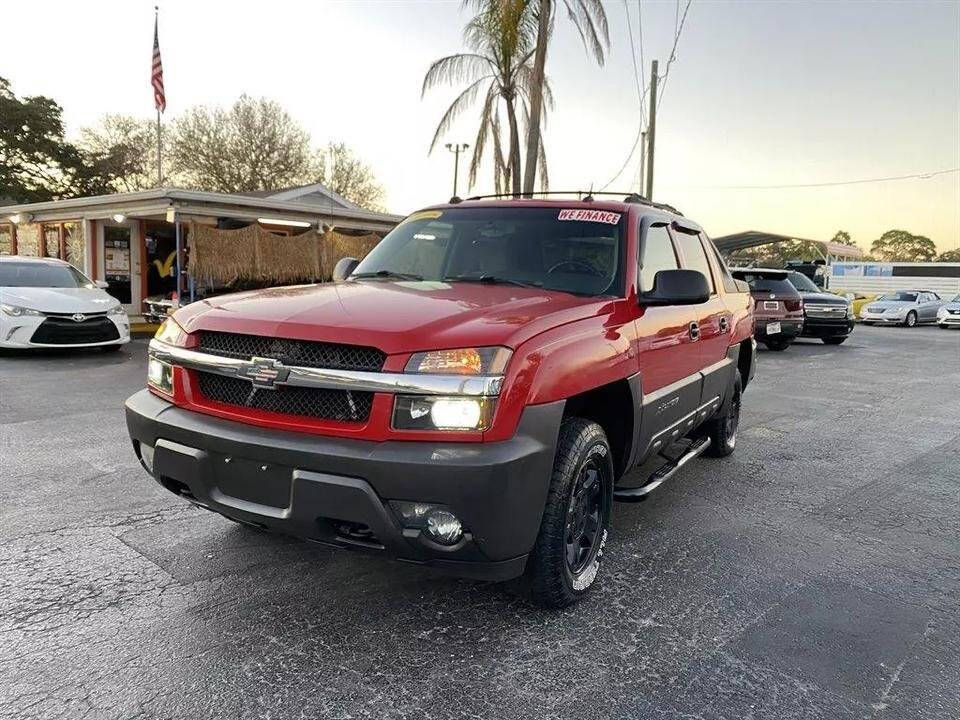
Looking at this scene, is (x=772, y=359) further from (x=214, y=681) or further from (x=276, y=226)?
(x=214, y=681)

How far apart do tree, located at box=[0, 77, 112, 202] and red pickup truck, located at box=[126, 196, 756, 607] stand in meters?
37.5

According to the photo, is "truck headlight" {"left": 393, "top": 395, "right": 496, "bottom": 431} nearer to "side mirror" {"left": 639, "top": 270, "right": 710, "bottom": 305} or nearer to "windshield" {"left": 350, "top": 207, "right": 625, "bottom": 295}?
"windshield" {"left": 350, "top": 207, "right": 625, "bottom": 295}

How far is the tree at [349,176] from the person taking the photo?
39281mm

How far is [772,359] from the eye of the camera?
1378cm

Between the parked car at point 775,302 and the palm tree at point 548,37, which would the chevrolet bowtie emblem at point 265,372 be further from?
the palm tree at point 548,37

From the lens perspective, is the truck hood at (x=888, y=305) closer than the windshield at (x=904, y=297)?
Yes

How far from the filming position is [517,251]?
399 centimetres

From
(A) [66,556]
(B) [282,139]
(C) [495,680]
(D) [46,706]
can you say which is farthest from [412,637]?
(B) [282,139]

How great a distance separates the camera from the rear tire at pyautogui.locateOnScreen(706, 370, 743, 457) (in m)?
5.82

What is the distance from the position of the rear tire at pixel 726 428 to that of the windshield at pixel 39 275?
35.3 feet

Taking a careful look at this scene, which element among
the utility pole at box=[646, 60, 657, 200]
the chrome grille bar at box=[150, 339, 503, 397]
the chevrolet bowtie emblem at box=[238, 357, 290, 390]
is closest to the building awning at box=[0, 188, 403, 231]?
the utility pole at box=[646, 60, 657, 200]

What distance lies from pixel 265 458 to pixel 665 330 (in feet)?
7.45

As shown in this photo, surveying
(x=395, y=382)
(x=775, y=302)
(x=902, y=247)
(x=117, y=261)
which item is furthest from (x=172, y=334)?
(x=902, y=247)

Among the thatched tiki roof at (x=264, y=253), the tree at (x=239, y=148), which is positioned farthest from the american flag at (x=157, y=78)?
the tree at (x=239, y=148)
